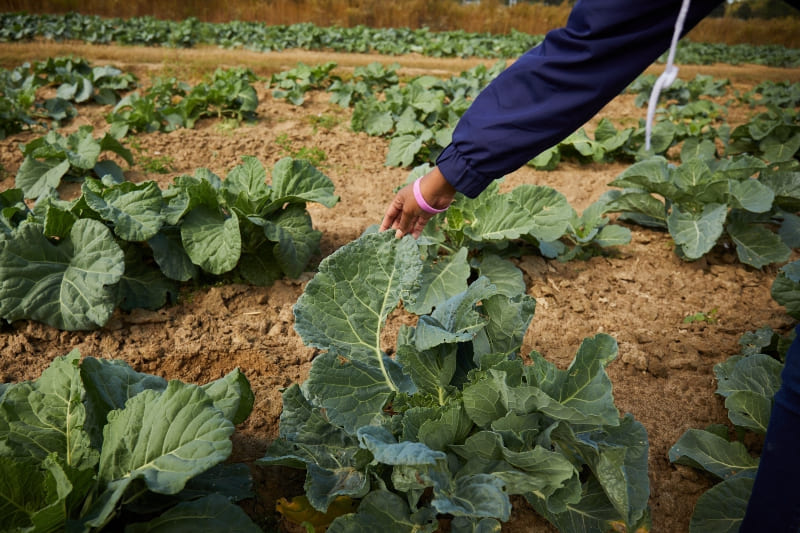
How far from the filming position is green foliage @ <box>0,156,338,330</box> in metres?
2.50

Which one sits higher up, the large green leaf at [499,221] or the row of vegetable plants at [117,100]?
the row of vegetable plants at [117,100]

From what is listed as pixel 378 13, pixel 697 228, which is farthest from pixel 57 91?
pixel 378 13

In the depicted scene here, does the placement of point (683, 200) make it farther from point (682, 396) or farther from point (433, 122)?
point (433, 122)

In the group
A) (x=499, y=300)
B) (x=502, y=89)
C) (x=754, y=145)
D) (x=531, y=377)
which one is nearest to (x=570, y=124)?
(x=502, y=89)

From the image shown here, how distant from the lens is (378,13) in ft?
62.0

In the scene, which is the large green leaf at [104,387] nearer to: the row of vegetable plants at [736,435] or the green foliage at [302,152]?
the row of vegetable plants at [736,435]

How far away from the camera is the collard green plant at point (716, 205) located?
3.20 m

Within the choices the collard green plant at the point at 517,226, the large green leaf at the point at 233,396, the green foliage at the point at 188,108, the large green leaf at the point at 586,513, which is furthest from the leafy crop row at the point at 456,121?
the large green leaf at the point at 586,513

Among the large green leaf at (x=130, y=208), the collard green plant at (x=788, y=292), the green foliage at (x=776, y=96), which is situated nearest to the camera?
the collard green plant at (x=788, y=292)

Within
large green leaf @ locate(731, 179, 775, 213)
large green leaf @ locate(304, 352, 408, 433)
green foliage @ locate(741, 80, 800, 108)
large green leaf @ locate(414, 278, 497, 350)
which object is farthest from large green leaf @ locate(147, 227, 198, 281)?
green foliage @ locate(741, 80, 800, 108)

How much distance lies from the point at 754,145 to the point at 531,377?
4.72 metres

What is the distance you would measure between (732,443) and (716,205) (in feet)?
6.08

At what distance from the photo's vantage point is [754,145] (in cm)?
503

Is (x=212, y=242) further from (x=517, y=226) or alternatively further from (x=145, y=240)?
(x=517, y=226)
